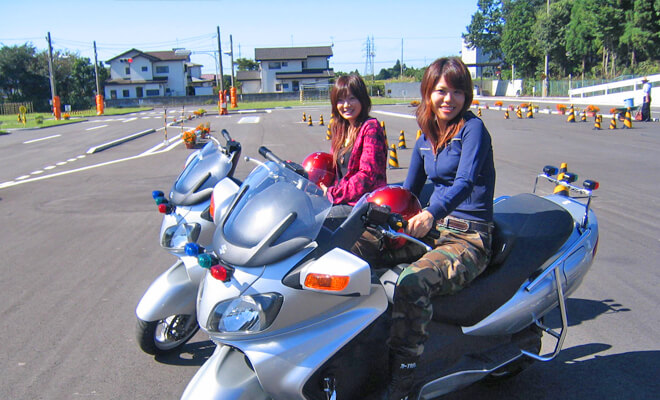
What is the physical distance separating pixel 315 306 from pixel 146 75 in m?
95.7

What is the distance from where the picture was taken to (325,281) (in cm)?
235

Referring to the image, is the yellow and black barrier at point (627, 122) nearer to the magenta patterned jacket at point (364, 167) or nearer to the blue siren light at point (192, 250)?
the magenta patterned jacket at point (364, 167)

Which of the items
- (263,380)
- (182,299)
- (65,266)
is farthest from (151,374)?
(65,266)

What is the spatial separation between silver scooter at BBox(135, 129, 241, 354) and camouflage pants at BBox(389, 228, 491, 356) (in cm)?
138

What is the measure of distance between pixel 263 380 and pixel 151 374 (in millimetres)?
1713

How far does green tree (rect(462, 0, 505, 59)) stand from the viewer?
9475 centimetres

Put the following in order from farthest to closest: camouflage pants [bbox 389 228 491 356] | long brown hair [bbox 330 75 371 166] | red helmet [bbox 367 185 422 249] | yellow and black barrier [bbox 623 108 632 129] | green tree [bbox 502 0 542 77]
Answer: green tree [bbox 502 0 542 77] < yellow and black barrier [bbox 623 108 632 129] < long brown hair [bbox 330 75 371 166] < red helmet [bbox 367 185 422 249] < camouflage pants [bbox 389 228 491 356]

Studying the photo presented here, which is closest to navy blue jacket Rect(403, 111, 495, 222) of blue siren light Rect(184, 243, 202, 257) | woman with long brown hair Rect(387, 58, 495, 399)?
woman with long brown hair Rect(387, 58, 495, 399)

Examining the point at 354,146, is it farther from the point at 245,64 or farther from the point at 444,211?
Answer: the point at 245,64

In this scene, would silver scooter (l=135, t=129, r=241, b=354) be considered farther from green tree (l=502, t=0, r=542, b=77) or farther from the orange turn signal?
green tree (l=502, t=0, r=542, b=77)

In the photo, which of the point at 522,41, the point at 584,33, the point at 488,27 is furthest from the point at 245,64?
the point at 584,33

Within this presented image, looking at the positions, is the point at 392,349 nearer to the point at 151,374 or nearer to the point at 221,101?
the point at 151,374

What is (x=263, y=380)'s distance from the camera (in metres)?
2.33

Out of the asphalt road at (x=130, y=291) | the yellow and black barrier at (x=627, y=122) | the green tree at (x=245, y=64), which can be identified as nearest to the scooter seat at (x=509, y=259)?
the asphalt road at (x=130, y=291)
